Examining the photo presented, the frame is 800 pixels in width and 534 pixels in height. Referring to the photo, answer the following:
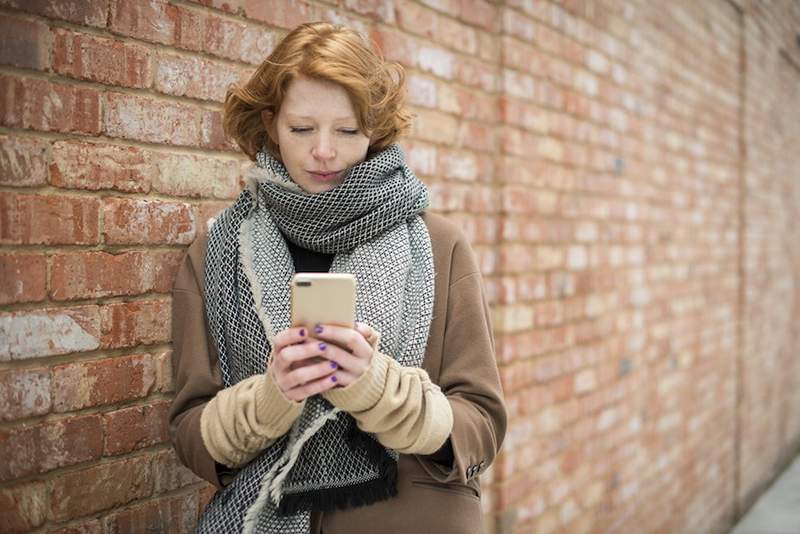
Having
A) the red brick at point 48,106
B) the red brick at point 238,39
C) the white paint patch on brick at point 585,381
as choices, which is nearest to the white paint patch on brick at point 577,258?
the white paint patch on brick at point 585,381

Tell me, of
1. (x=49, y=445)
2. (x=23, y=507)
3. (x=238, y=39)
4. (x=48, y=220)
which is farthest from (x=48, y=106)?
(x=23, y=507)

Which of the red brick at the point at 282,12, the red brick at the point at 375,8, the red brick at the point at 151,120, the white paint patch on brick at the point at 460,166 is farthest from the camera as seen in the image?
the white paint patch on brick at the point at 460,166

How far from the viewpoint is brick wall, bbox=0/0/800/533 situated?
1563 millimetres

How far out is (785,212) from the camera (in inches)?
281

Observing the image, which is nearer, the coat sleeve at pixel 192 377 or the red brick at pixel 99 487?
the coat sleeve at pixel 192 377

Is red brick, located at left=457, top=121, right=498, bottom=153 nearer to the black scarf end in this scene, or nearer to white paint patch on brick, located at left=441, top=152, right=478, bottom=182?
white paint patch on brick, located at left=441, top=152, right=478, bottom=182

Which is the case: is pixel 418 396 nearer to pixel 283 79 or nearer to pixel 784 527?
pixel 283 79

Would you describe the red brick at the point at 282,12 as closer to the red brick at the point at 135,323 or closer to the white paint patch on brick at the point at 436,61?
the white paint patch on brick at the point at 436,61

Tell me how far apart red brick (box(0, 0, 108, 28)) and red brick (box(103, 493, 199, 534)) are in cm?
107

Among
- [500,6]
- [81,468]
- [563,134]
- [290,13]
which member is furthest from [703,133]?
[81,468]

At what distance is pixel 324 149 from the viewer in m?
1.51

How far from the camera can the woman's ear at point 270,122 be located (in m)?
1.62

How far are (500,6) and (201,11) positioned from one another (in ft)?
4.45

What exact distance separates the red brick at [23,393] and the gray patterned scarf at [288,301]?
0.36 m
